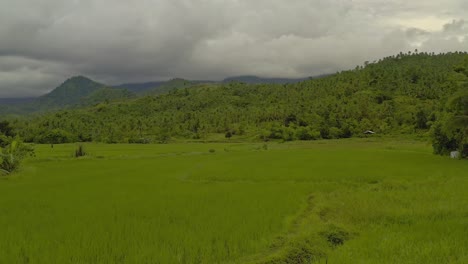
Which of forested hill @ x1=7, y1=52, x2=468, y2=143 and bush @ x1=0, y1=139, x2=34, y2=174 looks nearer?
bush @ x1=0, y1=139, x2=34, y2=174

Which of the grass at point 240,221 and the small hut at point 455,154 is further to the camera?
the small hut at point 455,154

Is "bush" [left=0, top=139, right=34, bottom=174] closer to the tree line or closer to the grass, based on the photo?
the grass

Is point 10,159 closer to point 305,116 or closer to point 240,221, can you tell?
point 240,221

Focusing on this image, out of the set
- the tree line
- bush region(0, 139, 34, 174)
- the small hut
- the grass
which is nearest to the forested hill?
the tree line

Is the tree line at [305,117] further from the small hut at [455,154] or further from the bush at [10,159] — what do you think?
the bush at [10,159]

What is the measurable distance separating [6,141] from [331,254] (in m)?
34.7

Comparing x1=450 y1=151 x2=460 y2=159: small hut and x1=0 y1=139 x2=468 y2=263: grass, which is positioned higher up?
x1=0 y1=139 x2=468 y2=263: grass

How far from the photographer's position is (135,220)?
33.3ft

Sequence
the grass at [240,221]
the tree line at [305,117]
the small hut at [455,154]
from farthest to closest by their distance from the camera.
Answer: the tree line at [305,117], the small hut at [455,154], the grass at [240,221]

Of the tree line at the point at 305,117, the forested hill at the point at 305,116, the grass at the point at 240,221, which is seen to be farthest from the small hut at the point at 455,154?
the tree line at the point at 305,117

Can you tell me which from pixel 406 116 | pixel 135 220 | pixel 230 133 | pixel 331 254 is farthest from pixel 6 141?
pixel 406 116

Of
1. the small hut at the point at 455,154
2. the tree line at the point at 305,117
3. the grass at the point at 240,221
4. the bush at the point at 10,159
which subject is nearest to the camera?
the grass at the point at 240,221

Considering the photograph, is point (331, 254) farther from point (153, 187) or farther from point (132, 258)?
point (153, 187)

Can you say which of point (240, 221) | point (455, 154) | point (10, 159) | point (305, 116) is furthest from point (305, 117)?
point (240, 221)
